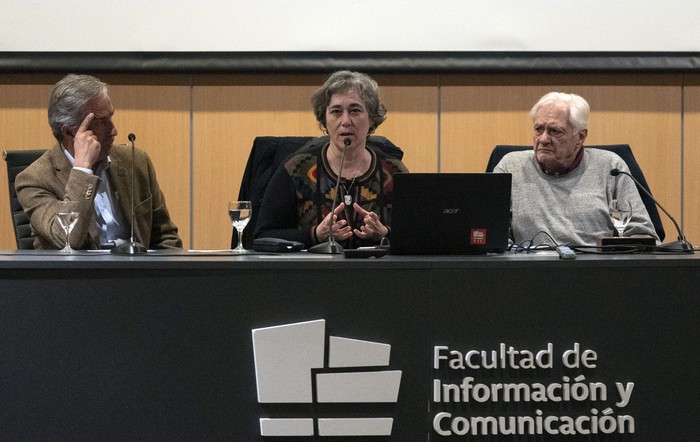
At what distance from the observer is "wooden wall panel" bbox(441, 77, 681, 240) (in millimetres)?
3736

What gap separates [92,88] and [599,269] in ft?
5.69

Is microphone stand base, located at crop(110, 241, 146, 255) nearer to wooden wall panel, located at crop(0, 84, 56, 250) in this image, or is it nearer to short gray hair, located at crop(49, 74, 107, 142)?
short gray hair, located at crop(49, 74, 107, 142)

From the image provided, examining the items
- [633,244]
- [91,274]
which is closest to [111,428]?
[91,274]

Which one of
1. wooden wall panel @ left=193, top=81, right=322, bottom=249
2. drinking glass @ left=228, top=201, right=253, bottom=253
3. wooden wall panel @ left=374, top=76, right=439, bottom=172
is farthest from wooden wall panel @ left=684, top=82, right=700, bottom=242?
drinking glass @ left=228, top=201, right=253, bottom=253

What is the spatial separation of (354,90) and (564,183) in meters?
0.81

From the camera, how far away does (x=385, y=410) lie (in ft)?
5.56

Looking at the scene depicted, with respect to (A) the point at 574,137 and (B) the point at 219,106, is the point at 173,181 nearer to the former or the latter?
(B) the point at 219,106

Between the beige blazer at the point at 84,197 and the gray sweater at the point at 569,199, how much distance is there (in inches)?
48.3

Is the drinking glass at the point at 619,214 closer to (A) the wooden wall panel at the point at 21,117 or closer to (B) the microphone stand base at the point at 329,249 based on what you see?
(B) the microphone stand base at the point at 329,249

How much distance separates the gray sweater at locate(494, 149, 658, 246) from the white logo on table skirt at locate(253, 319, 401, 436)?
1.27 m

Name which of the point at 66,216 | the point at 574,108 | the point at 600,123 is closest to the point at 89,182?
the point at 66,216

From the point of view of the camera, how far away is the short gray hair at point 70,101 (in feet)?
8.72

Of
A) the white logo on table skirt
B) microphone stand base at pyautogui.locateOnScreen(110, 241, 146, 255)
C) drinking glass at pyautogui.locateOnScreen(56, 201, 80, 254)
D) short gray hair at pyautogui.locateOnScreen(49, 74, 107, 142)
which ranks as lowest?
the white logo on table skirt

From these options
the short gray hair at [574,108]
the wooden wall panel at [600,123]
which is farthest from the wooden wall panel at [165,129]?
the short gray hair at [574,108]
